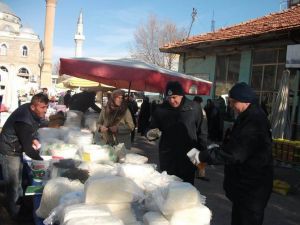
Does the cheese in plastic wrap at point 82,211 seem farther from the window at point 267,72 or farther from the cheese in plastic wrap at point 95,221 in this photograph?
the window at point 267,72

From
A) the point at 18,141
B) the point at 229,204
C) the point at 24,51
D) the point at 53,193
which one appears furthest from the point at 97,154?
the point at 24,51

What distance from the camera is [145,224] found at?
2596 mm

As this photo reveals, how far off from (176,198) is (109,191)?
47 centimetres

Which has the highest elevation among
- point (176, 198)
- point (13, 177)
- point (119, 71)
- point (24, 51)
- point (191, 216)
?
point (24, 51)

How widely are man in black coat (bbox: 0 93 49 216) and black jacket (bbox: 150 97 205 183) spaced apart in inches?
57.6

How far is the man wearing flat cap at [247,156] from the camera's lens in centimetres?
323

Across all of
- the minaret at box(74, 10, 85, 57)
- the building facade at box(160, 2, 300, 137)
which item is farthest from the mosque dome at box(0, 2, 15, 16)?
the building facade at box(160, 2, 300, 137)

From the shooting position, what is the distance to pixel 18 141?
4754mm

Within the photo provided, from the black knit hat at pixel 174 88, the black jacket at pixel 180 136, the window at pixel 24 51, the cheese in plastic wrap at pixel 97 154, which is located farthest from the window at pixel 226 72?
the window at pixel 24 51

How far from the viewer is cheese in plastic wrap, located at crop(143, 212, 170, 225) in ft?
8.22

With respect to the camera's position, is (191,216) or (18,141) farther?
(18,141)

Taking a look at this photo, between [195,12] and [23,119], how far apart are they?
2674cm

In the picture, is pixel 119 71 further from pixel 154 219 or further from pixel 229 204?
pixel 154 219

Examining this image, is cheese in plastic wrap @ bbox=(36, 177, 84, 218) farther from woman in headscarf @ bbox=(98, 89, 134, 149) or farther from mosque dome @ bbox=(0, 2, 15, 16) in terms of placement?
mosque dome @ bbox=(0, 2, 15, 16)
